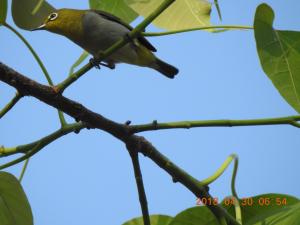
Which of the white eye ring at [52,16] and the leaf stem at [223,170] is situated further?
the white eye ring at [52,16]

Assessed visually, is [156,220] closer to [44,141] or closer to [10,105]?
[44,141]

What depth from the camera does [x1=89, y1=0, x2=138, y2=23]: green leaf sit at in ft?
5.52

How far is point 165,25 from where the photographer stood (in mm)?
1609

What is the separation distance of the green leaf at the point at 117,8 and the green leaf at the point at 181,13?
0.11 m

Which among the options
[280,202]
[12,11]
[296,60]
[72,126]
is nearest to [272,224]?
[280,202]

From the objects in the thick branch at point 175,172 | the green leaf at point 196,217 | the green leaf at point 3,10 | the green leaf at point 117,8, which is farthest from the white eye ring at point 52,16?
the green leaf at point 196,217

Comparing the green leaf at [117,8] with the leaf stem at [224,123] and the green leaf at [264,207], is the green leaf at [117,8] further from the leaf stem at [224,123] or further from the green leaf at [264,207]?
the green leaf at [264,207]

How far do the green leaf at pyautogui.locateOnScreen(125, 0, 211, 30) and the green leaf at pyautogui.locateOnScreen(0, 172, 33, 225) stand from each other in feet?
2.38

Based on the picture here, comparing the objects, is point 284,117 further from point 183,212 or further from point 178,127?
point 183,212

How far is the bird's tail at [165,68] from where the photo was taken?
2.49 metres

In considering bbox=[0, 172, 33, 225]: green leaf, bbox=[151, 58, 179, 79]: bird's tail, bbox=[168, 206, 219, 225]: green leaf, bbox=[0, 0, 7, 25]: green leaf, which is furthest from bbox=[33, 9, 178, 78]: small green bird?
bbox=[168, 206, 219, 225]: green leaf

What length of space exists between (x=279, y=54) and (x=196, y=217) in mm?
522

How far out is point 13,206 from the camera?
1.39 meters

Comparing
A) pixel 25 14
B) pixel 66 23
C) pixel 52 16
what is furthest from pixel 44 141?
pixel 66 23
